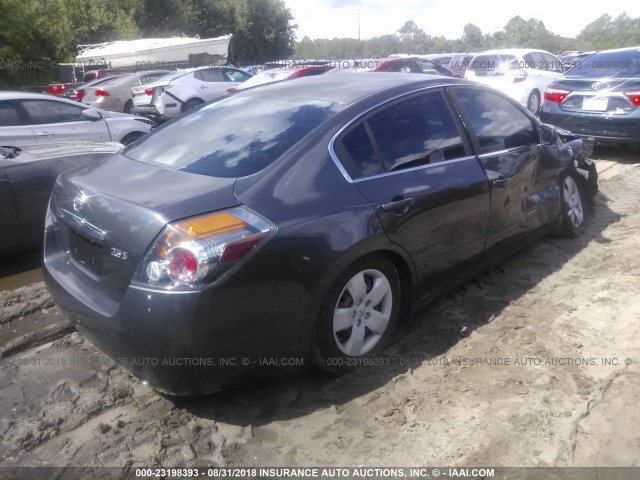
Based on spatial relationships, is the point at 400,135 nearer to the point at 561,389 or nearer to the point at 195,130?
the point at 195,130

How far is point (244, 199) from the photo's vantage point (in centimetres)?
279

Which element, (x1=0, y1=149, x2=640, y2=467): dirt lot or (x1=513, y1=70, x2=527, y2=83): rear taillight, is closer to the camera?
(x1=0, y1=149, x2=640, y2=467): dirt lot

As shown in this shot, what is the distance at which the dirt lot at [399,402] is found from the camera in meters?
2.71

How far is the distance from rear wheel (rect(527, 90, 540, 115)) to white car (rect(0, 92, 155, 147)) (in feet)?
26.0

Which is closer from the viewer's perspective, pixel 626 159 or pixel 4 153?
pixel 4 153

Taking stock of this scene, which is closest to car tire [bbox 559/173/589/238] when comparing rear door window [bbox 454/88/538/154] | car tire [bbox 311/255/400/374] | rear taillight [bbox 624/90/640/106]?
rear door window [bbox 454/88/538/154]

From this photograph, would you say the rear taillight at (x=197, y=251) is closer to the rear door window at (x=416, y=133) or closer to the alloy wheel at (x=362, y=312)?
the alloy wheel at (x=362, y=312)

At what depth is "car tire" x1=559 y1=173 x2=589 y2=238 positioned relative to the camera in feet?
16.6

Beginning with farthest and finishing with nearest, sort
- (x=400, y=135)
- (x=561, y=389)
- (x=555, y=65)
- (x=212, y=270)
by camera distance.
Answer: (x=555, y=65) → (x=400, y=135) → (x=561, y=389) → (x=212, y=270)

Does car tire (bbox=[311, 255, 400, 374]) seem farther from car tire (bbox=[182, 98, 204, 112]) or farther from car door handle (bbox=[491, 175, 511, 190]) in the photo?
car tire (bbox=[182, 98, 204, 112])

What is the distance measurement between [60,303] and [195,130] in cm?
128

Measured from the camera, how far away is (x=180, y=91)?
1488 cm

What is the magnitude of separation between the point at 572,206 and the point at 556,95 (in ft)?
13.7

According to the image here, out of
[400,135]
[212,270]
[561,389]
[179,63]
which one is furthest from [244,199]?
[179,63]
